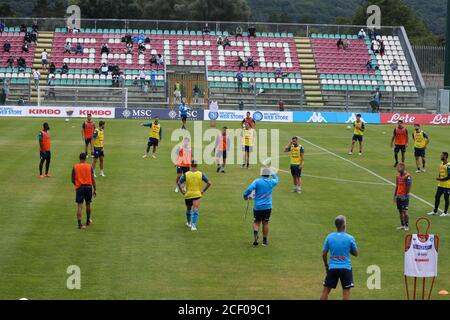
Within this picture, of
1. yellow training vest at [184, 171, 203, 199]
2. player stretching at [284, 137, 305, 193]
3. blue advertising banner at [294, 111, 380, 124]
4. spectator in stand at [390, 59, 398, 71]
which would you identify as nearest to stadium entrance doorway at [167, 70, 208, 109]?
blue advertising banner at [294, 111, 380, 124]

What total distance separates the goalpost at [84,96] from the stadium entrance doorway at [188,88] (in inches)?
164

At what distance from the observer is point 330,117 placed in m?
63.8

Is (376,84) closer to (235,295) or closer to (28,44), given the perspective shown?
(28,44)

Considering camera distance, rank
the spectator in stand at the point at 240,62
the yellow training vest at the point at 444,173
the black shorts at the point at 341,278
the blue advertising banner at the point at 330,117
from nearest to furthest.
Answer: the black shorts at the point at 341,278, the yellow training vest at the point at 444,173, the blue advertising banner at the point at 330,117, the spectator in stand at the point at 240,62

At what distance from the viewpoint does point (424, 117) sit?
63469 mm

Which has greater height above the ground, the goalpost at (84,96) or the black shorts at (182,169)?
the goalpost at (84,96)

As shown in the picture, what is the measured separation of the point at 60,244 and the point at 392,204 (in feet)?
41.8

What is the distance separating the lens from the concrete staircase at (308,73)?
71.7 m

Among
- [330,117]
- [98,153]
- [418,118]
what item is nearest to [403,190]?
[98,153]

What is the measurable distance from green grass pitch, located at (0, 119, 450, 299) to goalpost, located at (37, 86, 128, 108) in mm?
24801

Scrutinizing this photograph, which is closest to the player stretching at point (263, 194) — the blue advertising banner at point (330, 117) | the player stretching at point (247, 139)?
the player stretching at point (247, 139)

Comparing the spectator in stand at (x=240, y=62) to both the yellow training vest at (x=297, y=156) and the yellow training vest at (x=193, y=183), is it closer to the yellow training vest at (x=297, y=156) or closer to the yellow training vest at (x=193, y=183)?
the yellow training vest at (x=297, y=156)

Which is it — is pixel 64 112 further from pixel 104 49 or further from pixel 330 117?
pixel 330 117

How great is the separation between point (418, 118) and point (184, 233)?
139ft
